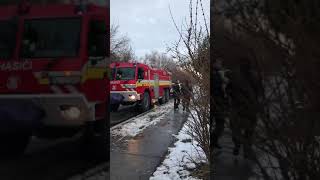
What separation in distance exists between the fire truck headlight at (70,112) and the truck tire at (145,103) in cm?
1348

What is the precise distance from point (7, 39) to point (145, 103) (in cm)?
1463

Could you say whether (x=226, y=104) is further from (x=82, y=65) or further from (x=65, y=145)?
(x=65, y=145)

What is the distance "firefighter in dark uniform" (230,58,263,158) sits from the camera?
8.61 ft

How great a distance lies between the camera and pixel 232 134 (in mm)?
2775

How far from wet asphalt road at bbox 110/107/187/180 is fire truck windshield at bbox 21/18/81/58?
2317mm

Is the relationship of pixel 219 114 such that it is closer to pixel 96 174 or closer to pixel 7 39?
pixel 96 174

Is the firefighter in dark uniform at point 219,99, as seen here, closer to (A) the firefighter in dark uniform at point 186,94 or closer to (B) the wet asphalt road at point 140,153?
(B) the wet asphalt road at point 140,153

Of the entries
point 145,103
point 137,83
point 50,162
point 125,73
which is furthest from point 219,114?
point 145,103

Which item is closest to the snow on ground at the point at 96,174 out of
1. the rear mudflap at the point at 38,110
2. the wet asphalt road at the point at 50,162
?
the wet asphalt road at the point at 50,162

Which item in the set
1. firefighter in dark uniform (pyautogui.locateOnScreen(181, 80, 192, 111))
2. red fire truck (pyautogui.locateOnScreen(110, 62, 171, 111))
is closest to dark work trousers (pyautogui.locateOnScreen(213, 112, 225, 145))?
firefighter in dark uniform (pyautogui.locateOnScreen(181, 80, 192, 111))

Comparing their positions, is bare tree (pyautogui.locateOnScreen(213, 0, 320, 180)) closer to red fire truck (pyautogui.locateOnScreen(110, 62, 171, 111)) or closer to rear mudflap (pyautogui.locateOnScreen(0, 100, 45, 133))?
rear mudflap (pyautogui.locateOnScreen(0, 100, 45, 133))

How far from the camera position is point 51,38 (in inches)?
151

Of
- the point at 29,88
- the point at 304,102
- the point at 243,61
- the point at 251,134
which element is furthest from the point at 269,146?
the point at 29,88

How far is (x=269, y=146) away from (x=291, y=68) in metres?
0.47
